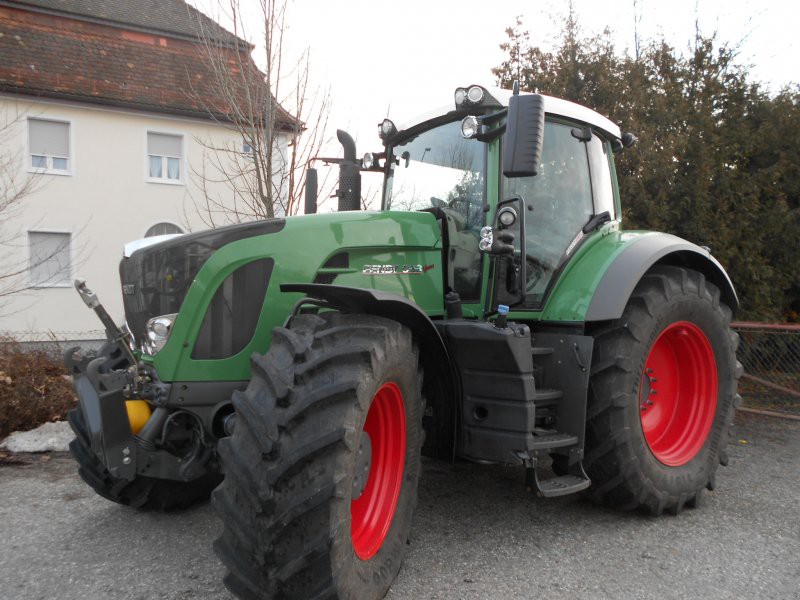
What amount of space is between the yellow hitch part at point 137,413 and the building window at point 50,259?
49.8 ft

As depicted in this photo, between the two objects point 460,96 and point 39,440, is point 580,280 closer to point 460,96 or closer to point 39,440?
point 460,96

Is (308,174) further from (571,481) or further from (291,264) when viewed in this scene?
(571,481)

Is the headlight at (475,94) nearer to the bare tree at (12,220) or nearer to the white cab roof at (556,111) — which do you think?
the white cab roof at (556,111)

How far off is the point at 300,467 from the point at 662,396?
282 centimetres

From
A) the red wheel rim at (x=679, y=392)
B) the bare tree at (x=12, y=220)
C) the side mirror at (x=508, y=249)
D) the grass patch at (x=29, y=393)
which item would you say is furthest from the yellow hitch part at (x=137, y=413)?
the bare tree at (x=12, y=220)

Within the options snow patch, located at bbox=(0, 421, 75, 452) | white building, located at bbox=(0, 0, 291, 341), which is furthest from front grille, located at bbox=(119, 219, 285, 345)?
white building, located at bbox=(0, 0, 291, 341)

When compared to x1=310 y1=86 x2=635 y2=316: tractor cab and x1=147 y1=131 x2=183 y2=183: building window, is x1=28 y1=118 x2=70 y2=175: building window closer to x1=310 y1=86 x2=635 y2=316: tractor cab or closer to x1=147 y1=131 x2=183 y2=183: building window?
x1=147 y1=131 x2=183 y2=183: building window

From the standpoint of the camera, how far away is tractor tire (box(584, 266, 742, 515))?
12.0ft

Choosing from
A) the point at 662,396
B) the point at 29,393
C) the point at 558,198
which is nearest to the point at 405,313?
the point at 558,198

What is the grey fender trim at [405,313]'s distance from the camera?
2736 millimetres

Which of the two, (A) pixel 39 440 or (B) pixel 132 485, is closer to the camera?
(B) pixel 132 485

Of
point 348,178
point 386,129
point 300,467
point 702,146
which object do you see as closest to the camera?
point 300,467

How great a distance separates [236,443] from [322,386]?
37 centimetres

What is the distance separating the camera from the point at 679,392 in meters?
4.37
